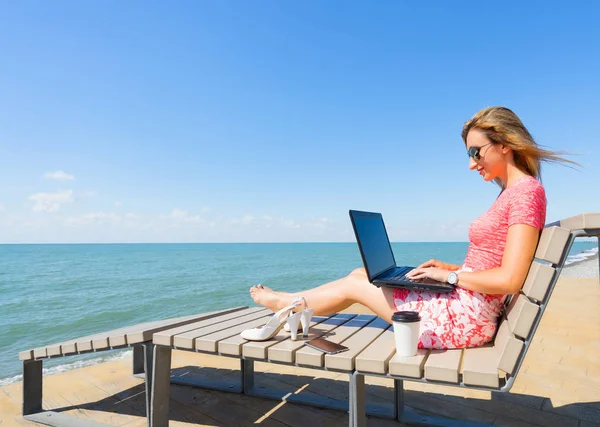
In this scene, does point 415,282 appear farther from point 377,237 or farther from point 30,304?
point 30,304

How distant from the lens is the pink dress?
2.16m

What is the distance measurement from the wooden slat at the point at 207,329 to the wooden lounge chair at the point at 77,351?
0.29m

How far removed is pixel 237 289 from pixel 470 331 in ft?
59.1

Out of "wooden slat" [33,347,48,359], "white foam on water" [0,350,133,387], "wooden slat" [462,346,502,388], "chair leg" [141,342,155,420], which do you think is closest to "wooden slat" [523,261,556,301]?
"wooden slat" [462,346,502,388]

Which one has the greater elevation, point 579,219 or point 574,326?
point 579,219

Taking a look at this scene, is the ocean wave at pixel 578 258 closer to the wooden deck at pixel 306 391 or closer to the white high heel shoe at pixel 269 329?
A: the wooden deck at pixel 306 391

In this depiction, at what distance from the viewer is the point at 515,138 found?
221 centimetres

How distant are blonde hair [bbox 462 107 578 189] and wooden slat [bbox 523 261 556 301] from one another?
735 millimetres

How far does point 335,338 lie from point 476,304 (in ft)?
2.79

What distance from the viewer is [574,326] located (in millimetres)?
6031

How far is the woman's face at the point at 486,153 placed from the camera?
2.29m

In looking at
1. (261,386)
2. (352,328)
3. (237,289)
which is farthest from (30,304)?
(352,328)

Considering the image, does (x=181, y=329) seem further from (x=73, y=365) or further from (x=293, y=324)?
(x=73, y=365)

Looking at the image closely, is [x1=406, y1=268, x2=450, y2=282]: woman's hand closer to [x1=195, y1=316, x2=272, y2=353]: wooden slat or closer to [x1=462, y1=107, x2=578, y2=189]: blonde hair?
[x1=462, y1=107, x2=578, y2=189]: blonde hair
